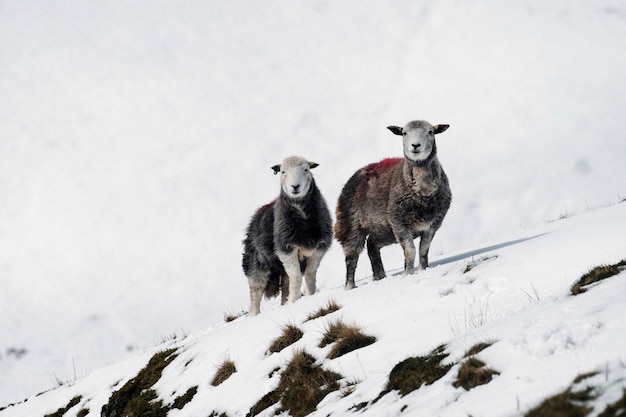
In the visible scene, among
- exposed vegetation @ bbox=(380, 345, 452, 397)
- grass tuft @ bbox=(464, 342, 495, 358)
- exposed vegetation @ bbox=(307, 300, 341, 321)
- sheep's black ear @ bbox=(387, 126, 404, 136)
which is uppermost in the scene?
sheep's black ear @ bbox=(387, 126, 404, 136)

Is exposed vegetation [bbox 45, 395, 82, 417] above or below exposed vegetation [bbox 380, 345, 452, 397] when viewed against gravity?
below

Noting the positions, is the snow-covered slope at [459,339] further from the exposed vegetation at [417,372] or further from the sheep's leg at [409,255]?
the sheep's leg at [409,255]

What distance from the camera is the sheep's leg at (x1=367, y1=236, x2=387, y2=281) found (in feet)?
40.6

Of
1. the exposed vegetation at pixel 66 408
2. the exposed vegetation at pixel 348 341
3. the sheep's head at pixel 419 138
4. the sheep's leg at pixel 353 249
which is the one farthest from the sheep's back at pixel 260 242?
the exposed vegetation at pixel 348 341

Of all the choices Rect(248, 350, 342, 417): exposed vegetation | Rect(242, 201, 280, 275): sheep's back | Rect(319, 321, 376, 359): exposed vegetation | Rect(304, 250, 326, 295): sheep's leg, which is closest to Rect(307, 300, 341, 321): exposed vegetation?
Rect(319, 321, 376, 359): exposed vegetation

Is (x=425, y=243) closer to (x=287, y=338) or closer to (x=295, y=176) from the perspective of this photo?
(x=295, y=176)

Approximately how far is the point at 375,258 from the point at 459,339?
704cm

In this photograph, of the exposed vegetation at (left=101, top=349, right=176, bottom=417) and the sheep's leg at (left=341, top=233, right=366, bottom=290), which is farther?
the sheep's leg at (left=341, top=233, right=366, bottom=290)

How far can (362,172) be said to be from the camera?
12398 mm

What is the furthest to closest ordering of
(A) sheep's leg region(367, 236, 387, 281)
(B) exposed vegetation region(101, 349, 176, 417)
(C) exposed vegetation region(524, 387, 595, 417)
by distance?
(A) sheep's leg region(367, 236, 387, 281) → (B) exposed vegetation region(101, 349, 176, 417) → (C) exposed vegetation region(524, 387, 595, 417)

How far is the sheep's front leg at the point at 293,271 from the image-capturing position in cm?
1199

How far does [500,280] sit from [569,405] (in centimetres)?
418

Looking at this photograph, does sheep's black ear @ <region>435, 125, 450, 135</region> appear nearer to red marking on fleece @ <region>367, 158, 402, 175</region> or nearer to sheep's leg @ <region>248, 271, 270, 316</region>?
red marking on fleece @ <region>367, 158, 402, 175</region>

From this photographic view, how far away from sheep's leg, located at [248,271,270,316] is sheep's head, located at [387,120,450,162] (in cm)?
441
